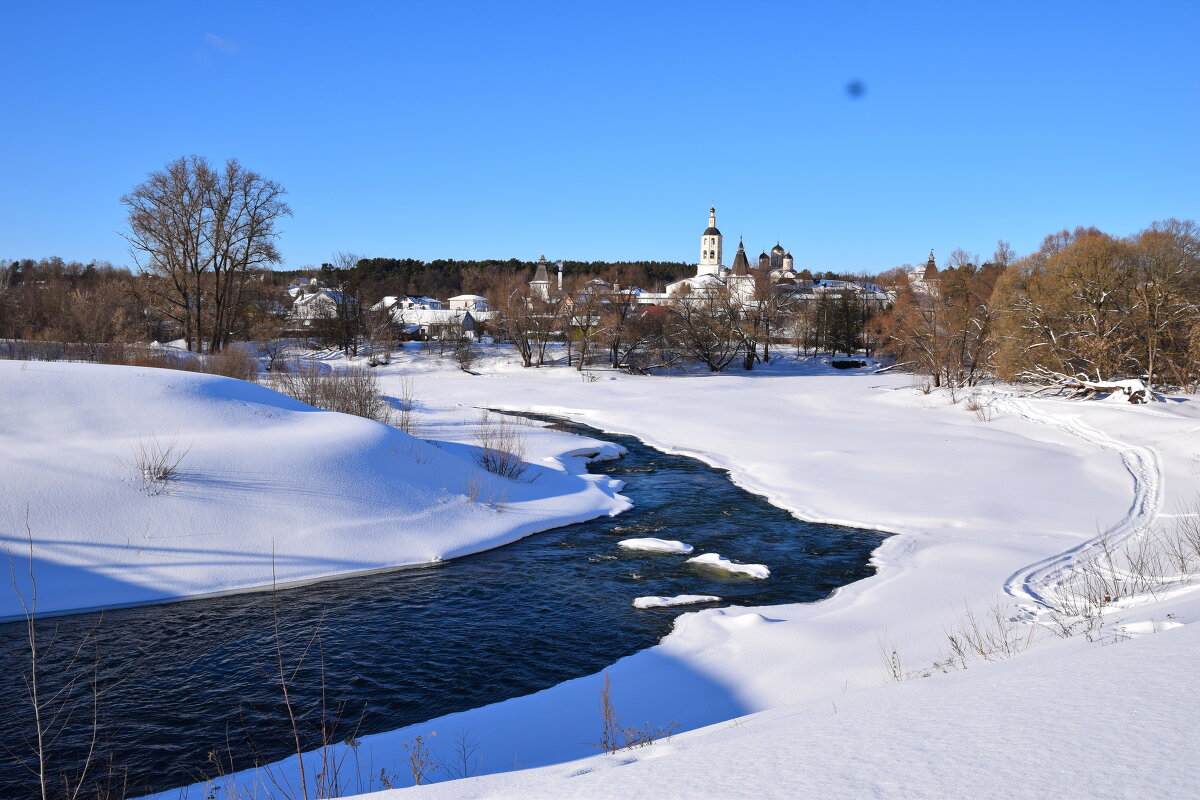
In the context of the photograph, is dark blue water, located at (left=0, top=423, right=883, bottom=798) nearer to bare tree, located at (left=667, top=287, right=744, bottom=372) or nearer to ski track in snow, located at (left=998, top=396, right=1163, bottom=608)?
ski track in snow, located at (left=998, top=396, right=1163, bottom=608)

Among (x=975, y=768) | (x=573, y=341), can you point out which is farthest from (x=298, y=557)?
(x=573, y=341)

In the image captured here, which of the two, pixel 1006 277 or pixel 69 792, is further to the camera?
pixel 1006 277

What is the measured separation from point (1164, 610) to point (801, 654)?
11.3 feet

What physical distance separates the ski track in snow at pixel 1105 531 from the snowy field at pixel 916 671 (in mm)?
69

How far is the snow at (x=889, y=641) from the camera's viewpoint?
3.34m

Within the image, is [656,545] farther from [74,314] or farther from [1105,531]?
[74,314]

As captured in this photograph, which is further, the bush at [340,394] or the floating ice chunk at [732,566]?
the bush at [340,394]

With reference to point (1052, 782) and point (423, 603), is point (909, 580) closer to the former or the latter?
point (423, 603)

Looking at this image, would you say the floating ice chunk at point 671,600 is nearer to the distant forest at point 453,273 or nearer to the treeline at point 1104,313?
the treeline at point 1104,313

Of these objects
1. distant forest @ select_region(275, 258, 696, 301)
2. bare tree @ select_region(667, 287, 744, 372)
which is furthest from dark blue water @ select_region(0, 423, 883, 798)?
distant forest @ select_region(275, 258, 696, 301)

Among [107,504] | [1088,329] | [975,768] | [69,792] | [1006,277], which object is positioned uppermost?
[1006,277]

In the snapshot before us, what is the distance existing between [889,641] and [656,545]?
5295 millimetres

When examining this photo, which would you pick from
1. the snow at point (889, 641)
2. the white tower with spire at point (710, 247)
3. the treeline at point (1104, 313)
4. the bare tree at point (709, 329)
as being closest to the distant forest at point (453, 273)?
the white tower with spire at point (710, 247)

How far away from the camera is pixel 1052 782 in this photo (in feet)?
9.70
